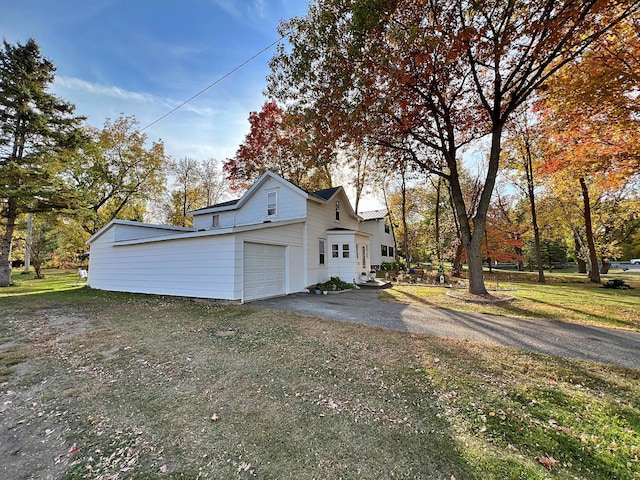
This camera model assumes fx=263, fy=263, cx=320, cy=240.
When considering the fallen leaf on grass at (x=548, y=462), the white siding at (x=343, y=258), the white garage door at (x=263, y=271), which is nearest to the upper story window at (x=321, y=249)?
the white siding at (x=343, y=258)

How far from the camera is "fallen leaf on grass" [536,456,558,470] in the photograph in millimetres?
2232

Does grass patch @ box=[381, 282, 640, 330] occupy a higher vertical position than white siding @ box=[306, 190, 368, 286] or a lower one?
lower

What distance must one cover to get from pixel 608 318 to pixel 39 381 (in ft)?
39.7

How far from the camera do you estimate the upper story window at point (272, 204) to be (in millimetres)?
14703

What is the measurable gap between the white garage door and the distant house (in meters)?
15.5

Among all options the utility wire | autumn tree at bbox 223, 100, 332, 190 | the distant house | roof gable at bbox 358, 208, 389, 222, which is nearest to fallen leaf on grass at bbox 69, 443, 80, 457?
the utility wire

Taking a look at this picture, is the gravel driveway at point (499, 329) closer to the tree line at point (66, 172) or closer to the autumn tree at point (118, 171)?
the tree line at point (66, 172)

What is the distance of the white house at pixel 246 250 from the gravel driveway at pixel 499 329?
1863mm

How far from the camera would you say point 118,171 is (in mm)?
21578

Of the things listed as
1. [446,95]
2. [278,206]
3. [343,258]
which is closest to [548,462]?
[446,95]

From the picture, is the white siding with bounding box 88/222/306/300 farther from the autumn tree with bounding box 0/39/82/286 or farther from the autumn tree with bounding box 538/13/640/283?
the autumn tree with bounding box 538/13/640/283

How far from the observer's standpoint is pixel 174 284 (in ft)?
36.0

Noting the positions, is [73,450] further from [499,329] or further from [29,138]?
[29,138]

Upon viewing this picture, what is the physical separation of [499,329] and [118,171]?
2697cm
